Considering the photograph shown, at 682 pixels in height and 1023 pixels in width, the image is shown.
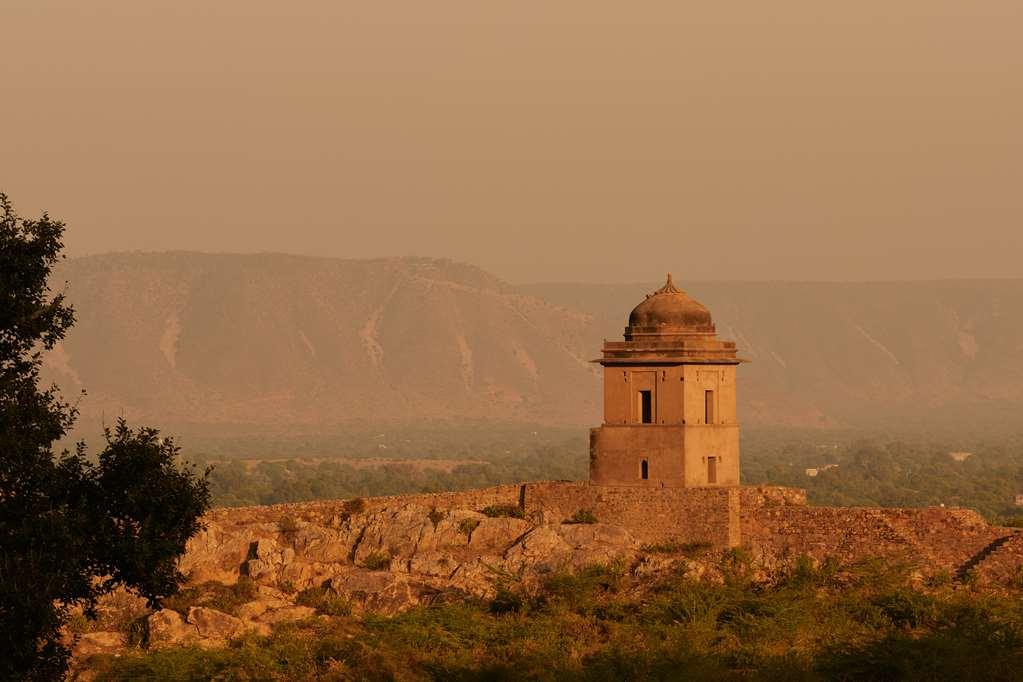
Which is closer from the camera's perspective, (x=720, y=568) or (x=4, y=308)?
(x=4, y=308)

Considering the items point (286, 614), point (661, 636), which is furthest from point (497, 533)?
point (661, 636)

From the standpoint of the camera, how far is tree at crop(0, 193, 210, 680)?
3067 centimetres

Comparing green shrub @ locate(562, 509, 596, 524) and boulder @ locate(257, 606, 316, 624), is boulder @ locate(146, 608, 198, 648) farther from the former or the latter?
green shrub @ locate(562, 509, 596, 524)

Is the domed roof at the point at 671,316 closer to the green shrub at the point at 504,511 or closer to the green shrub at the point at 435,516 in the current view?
the green shrub at the point at 504,511

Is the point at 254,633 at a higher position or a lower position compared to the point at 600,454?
lower

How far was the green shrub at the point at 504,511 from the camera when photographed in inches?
1799

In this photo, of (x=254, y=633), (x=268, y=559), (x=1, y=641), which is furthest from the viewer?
(x=268, y=559)

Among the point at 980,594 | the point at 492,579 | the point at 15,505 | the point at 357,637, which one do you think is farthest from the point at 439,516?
the point at 15,505

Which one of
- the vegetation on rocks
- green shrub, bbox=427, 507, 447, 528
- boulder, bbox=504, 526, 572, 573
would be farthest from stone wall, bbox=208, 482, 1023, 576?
boulder, bbox=504, 526, 572, 573

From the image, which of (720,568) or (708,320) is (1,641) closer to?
(720,568)

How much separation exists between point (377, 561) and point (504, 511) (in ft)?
13.1

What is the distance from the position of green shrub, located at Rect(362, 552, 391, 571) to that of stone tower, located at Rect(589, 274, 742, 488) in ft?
16.9

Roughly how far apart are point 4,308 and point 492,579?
1402 cm

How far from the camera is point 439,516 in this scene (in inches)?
1757
